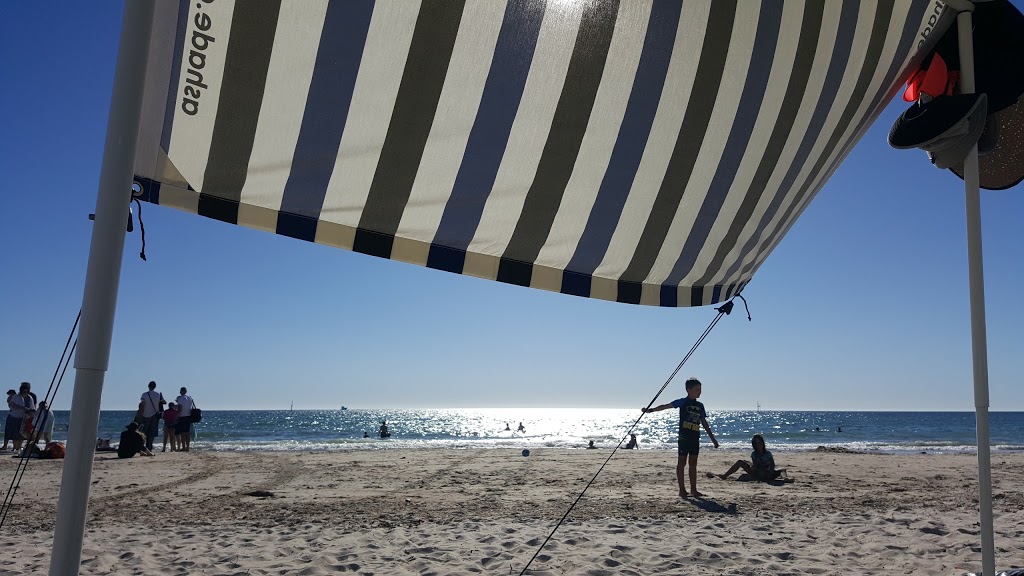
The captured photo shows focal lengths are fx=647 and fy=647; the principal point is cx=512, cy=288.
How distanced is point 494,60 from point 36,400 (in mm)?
15537

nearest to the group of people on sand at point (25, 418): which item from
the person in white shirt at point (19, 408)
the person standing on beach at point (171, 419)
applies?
the person in white shirt at point (19, 408)

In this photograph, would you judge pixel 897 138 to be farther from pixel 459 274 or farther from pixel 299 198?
pixel 299 198

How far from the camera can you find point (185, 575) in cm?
399

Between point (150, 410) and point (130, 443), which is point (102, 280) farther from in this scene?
point (150, 410)

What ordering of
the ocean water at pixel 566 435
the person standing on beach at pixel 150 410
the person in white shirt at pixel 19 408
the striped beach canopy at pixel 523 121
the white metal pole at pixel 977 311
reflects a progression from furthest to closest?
the ocean water at pixel 566 435, the person standing on beach at pixel 150 410, the person in white shirt at pixel 19 408, the white metal pole at pixel 977 311, the striped beach canopy at pixel 523 121

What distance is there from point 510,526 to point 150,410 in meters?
11.7

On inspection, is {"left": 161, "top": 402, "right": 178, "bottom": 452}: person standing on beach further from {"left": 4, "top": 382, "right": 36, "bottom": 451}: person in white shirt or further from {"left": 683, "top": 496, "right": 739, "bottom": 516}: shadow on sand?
{"left": 683, "top": 496, "right": 739, "bottom": 516}: shadow on sand

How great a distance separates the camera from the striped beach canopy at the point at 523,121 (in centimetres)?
204

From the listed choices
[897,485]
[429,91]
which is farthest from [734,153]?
[897,485]

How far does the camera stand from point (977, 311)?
246 cm

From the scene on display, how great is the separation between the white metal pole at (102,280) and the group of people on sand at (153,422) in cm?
1339

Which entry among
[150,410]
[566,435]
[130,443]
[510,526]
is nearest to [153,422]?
[150,410]

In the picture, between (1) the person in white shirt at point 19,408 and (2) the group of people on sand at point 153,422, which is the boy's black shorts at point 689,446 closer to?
(2) the group of people on sand at point 153,422

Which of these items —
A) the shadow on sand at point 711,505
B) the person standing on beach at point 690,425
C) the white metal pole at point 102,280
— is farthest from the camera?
the person standing on beach at point 690,425
